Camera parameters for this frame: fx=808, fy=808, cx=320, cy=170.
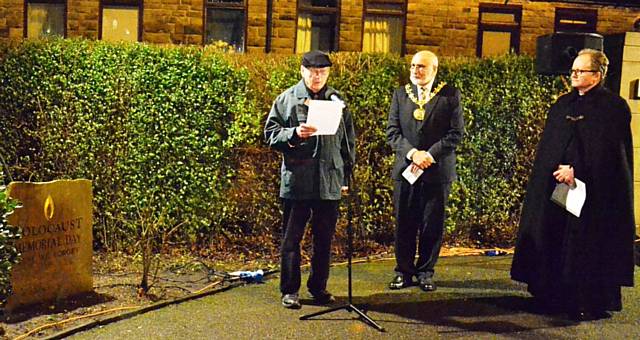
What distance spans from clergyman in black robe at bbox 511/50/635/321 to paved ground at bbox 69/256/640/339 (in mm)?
252

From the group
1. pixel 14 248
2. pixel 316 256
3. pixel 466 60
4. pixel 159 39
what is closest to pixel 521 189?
pixel 466 60

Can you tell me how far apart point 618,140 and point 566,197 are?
0.54m

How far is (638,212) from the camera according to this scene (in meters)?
9.63

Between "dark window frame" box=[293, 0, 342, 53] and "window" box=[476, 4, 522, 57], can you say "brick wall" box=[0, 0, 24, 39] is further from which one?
"window" box=[476, 4, 522, 57]

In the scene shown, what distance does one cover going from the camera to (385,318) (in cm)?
576

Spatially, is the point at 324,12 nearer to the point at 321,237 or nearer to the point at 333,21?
the point at 333,21

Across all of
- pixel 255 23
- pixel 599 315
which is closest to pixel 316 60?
pixel 599 315

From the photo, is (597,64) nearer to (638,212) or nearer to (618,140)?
(618,140)

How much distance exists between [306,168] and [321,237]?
0.56 meters

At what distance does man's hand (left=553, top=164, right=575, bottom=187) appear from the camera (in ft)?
19.1

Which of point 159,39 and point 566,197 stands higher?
point 159,39

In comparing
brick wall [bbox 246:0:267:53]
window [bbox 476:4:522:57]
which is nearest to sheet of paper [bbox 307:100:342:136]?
brick wall [bbox 246:0:267:53]

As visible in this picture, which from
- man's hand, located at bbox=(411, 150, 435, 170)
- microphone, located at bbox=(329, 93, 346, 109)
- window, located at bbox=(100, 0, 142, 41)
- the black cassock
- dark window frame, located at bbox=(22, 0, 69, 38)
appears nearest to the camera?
microphone, located at bbox=(329, 93, 346, 109)

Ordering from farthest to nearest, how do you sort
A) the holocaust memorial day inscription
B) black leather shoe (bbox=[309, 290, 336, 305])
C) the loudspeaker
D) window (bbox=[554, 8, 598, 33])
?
window (bbox=[554, 8, 598, 33]) < the loudspeaker < black leather shoe (bbox=[309, 290, 336, 305]) < the holocaust memorial day inscription
